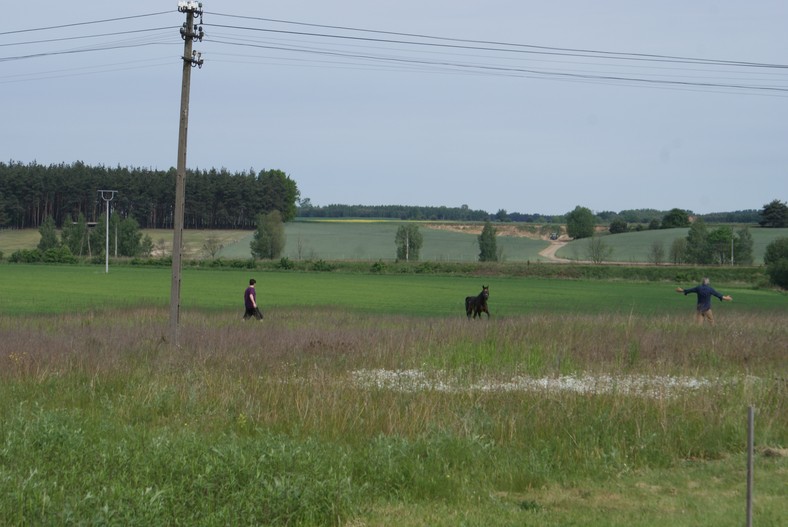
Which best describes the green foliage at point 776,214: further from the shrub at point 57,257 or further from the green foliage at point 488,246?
the shrub at point 57,257

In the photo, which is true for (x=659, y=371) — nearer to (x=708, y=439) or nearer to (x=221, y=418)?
(x=708, y=439)

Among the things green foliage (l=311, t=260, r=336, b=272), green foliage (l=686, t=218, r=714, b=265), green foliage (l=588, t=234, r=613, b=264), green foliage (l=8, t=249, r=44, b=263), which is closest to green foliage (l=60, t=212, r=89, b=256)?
green foliage (l=8, t=249, r=44, b=263)

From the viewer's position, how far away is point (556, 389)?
13969 mm

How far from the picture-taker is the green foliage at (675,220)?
17188 centimetres

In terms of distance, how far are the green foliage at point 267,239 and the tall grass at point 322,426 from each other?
97965mm

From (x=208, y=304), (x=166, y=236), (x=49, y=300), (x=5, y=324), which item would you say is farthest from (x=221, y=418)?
(x=166, y=236)

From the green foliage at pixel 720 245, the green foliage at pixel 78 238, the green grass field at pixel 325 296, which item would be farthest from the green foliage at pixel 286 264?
the green foliage at pixel 720 245

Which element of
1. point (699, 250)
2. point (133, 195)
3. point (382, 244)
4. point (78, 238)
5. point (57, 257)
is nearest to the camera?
point (57, 257)

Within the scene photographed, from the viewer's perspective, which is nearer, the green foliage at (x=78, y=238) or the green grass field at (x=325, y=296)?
the green grass field at (x=325, y=296)

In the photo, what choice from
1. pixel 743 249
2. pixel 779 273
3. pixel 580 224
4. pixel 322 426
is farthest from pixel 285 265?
pixel 580 224

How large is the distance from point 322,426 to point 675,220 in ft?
563

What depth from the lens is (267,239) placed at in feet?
387

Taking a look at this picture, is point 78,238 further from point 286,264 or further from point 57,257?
point 286,264

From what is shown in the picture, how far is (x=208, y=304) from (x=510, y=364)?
27.6 m
